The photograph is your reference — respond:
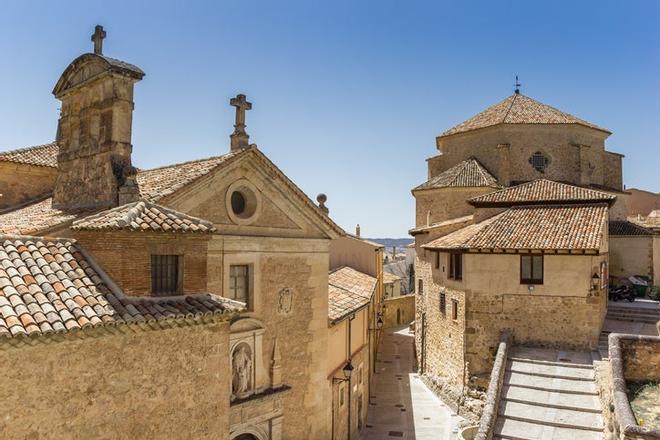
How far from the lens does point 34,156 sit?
58.2ft

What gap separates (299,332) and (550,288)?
9.63m

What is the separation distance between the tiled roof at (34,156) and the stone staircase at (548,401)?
16776 millimetres

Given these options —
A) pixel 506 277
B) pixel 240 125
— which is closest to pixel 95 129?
pixel 240 125

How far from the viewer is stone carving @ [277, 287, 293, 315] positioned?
12703mm

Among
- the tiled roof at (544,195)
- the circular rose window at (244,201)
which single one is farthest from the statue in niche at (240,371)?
the tiled roof at (544,195)

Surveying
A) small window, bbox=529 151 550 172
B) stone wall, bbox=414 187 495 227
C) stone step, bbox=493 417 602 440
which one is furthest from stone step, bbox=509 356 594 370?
small window, bbox=529 151 550 172

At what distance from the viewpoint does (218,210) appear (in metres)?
11.6

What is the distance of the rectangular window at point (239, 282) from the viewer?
1179 cm

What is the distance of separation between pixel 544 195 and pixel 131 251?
17.5m

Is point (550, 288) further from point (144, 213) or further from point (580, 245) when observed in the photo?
point (144, 213)

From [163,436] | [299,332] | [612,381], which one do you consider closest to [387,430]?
[299,332]

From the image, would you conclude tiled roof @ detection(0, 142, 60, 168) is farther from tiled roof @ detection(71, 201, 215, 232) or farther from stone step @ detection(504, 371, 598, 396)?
stone step @ detection(504, 371, 598, 396)

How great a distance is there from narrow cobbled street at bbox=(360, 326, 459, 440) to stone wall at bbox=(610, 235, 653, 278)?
1358 cm

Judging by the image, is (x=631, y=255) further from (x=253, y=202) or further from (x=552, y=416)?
(x=253, y=202)
